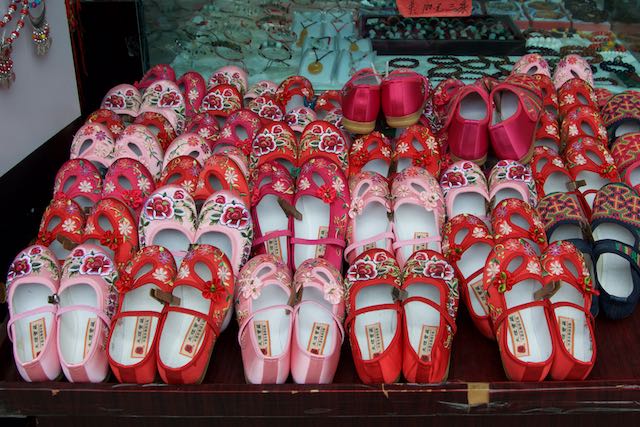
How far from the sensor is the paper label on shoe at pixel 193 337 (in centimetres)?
137

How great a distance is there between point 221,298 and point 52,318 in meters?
0.34

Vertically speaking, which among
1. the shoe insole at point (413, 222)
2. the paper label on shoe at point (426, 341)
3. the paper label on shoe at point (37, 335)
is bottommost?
the paper label on shoe at point (426, 341)

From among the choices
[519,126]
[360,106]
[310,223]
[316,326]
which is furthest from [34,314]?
[519,126]

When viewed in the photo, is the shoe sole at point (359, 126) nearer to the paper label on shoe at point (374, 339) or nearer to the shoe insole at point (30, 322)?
the paper label on shoe at point (374, 339)

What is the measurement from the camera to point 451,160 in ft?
6.25

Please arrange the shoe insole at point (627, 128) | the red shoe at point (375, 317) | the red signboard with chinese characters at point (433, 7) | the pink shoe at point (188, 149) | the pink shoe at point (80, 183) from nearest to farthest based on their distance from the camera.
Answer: the red shoe at point (375, 317), the pink shoe at point (80, 183), the pink shoe at point (188, 149), the shoe insole at point (627, 128), the red signboard with chinese characters at point (433, 7)

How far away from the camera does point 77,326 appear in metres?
1.42

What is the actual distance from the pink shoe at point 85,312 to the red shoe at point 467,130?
95cm

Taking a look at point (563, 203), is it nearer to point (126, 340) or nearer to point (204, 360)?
point (204, 360)

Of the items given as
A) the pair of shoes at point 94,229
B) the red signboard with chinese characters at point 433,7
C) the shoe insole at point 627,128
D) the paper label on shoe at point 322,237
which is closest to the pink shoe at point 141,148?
the pair of shoes at point 94,229

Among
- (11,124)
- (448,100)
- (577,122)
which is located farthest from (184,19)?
(577,122)

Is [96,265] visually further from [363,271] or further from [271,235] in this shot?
[363,271]

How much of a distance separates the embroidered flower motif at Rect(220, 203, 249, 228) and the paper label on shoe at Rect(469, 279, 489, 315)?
0.53 metres

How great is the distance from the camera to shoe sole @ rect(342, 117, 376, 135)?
6.41ft
